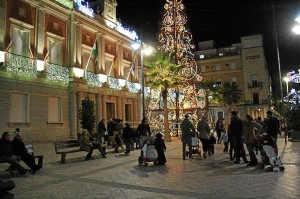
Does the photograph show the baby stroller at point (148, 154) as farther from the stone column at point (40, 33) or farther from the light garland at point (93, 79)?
the light garland at point (93, 79)

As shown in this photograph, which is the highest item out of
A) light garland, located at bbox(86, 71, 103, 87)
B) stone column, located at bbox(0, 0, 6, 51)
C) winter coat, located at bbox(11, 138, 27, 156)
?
stone column, located at bbox(0, 0, 6, 51)

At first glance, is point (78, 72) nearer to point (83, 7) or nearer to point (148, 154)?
point (83, 7)

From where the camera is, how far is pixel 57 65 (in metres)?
22.8

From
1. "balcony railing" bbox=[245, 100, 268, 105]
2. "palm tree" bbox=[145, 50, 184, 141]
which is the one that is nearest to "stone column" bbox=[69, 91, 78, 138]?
"palm tree" bbox=[145, 50, 184, 141]

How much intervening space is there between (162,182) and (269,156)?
3638 mm

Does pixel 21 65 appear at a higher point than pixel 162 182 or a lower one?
higher

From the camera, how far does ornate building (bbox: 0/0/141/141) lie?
19328 mm

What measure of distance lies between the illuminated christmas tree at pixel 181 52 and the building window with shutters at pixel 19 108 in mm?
9701

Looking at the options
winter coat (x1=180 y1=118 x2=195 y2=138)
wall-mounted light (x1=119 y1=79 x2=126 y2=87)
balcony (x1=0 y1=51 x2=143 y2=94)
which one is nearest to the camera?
winter coat (x1=180 y1=118 x2=195 y2=138)

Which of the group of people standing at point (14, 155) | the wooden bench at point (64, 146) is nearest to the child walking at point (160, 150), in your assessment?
the wooden bench at point (64, 146)

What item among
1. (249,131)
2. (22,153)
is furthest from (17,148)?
(249,131)

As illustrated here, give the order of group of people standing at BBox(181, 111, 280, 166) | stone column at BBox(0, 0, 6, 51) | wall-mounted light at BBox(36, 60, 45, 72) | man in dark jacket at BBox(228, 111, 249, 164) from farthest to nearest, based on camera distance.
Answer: wall-mounted light at BBox(36, 60, 45, 72)
stone column at BBox(0, 0, 6, 51)
man in dark jacket at BBox(228, 111, 249, 164)
group of people standing at BBox(181, 111, 280, 166)

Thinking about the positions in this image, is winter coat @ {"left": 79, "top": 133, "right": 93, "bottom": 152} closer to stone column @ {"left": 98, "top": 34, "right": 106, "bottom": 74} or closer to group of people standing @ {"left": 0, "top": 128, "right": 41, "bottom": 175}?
group of people standing @ {"left": 0, "top": 128, "right": 41, "bottom": 175}

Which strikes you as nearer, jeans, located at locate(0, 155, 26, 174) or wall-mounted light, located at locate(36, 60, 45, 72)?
jeans, located at locate(0, 155, 26, 174)
